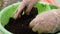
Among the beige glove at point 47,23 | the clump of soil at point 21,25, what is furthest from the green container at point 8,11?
the beige glove at point 47,23

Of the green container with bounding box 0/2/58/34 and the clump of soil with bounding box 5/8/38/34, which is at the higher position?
the green container with bounding box 0/2/58/34

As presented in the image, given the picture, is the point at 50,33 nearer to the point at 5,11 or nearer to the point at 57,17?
the point at 57,17

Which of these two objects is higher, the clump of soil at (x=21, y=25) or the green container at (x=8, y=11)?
the green container at (x=8, y=11)

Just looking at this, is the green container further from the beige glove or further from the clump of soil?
the beige glove

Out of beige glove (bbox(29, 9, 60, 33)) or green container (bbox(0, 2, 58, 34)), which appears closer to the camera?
beige glove (bbox(29, 9, 60, 33))

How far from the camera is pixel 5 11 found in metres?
0.67

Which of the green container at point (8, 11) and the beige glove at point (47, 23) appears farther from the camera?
the green container at point (8, 11)

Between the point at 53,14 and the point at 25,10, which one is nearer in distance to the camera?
the point at 53,14

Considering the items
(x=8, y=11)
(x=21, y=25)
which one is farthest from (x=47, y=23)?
(x=8, y=11)

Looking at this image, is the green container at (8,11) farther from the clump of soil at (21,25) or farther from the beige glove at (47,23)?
the beige glove at (47,23)

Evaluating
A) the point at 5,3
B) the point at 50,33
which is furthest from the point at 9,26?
the point at 5,3

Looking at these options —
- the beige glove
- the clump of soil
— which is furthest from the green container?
the beige glove

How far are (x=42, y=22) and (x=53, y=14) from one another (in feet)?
0.16

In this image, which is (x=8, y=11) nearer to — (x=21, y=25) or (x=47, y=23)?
(x=21, y=25)
